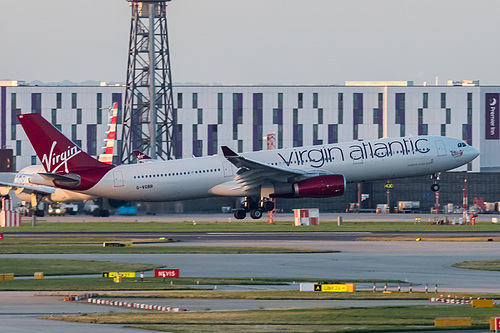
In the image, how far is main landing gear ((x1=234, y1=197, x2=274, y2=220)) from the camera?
70125 millimetres

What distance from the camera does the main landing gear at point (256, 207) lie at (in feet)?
230

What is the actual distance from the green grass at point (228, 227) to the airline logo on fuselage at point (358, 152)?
9.49 metres

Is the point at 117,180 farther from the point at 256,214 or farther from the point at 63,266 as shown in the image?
the point at 63,266

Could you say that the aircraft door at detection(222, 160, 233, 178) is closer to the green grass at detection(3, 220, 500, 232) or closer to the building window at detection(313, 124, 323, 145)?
the green grass at detection(3, 220, 500, 232)

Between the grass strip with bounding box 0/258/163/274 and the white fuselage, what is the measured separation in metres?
23.4

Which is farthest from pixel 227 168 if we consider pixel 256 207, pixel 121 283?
pixel 121 283

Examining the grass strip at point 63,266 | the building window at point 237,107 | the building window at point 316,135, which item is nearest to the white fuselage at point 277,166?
the grass strip at point 63,266

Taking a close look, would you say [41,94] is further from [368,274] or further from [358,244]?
[368,274]

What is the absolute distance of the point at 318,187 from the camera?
66.7 meters

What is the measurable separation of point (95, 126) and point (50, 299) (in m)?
130

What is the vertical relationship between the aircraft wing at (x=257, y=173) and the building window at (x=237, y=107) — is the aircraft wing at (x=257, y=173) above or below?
below

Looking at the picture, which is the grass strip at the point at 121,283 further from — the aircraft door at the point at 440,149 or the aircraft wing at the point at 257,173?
the aircraft door at the point at 440,149

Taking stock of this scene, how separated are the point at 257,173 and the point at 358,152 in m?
7.83

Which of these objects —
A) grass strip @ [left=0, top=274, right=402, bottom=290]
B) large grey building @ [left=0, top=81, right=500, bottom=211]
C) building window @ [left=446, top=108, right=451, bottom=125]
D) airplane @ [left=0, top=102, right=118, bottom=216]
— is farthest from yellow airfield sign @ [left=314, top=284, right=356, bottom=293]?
building window @ [left=446, top=108, right=451, bottom=125]
